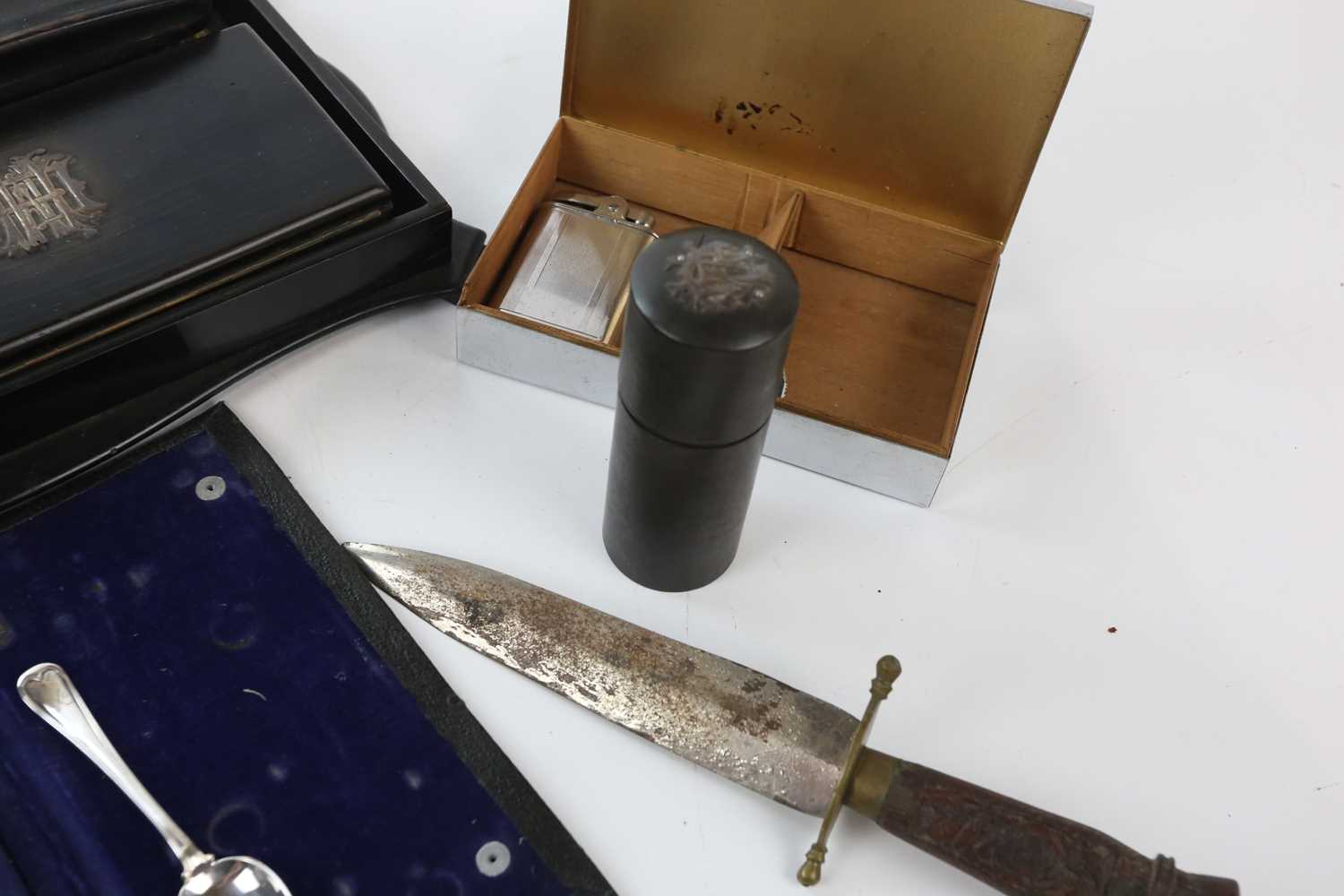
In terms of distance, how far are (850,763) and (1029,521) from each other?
14.1 inches

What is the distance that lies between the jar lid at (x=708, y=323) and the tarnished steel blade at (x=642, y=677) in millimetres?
208

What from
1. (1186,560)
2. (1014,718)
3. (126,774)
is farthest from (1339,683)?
(126,774)

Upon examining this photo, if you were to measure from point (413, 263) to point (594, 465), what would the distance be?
24 centimetres

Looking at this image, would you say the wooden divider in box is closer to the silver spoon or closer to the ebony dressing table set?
the ebony dressing table set

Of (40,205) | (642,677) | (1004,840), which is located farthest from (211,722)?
(1004,840)

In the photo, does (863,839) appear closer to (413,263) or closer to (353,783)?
(353,783)

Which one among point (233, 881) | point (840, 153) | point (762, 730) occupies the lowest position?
point (233, 881)

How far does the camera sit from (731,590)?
3.38 ft

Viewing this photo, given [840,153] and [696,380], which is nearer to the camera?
[696,380]

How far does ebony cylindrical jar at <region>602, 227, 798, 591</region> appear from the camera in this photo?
76 centimetres

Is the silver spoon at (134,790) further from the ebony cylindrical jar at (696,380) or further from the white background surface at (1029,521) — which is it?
the ebony cylindrical jar at (696,380)

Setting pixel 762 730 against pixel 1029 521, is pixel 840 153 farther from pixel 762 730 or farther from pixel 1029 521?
pixel 762 730

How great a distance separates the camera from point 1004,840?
0.84m

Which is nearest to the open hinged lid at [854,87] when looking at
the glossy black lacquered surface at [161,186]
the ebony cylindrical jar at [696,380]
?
the glossy black lacquered surface at [161,186]
